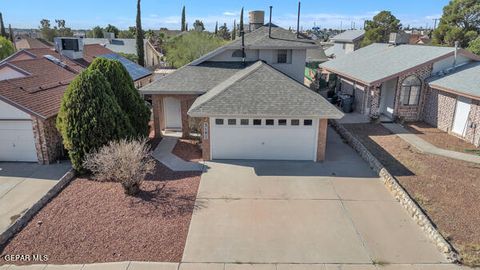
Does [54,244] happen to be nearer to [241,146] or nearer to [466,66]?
[241,146]

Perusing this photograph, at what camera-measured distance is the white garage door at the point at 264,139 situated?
1484cm

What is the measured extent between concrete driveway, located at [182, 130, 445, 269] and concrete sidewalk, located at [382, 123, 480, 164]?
168 inches

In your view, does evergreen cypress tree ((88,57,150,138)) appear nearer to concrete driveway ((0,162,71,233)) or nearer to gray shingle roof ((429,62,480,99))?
concrete driveway ((0,162,71,233))

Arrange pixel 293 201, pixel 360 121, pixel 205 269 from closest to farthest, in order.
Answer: pixel 205 269, pixel 293 201, pixel 360 121

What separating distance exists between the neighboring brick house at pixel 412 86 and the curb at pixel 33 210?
17.3m

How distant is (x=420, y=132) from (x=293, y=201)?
11913mm

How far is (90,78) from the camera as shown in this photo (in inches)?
529

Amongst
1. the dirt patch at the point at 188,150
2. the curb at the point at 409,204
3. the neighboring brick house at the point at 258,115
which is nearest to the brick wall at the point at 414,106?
the curb at the point at 409,204

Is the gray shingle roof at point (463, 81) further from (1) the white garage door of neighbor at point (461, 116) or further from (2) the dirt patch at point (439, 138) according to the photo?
(2) the dirt patch at point (439, 138)

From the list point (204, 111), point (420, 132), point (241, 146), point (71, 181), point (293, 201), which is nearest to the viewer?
point (293, 201)

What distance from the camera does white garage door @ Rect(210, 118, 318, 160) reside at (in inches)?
584

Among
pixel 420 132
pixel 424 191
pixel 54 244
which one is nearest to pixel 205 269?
pixel 54 244

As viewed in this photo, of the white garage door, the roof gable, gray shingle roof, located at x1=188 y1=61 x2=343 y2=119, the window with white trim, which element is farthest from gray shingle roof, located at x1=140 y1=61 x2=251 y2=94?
the roof gable

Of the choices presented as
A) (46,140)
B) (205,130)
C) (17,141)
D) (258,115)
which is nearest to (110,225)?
(205,130)
